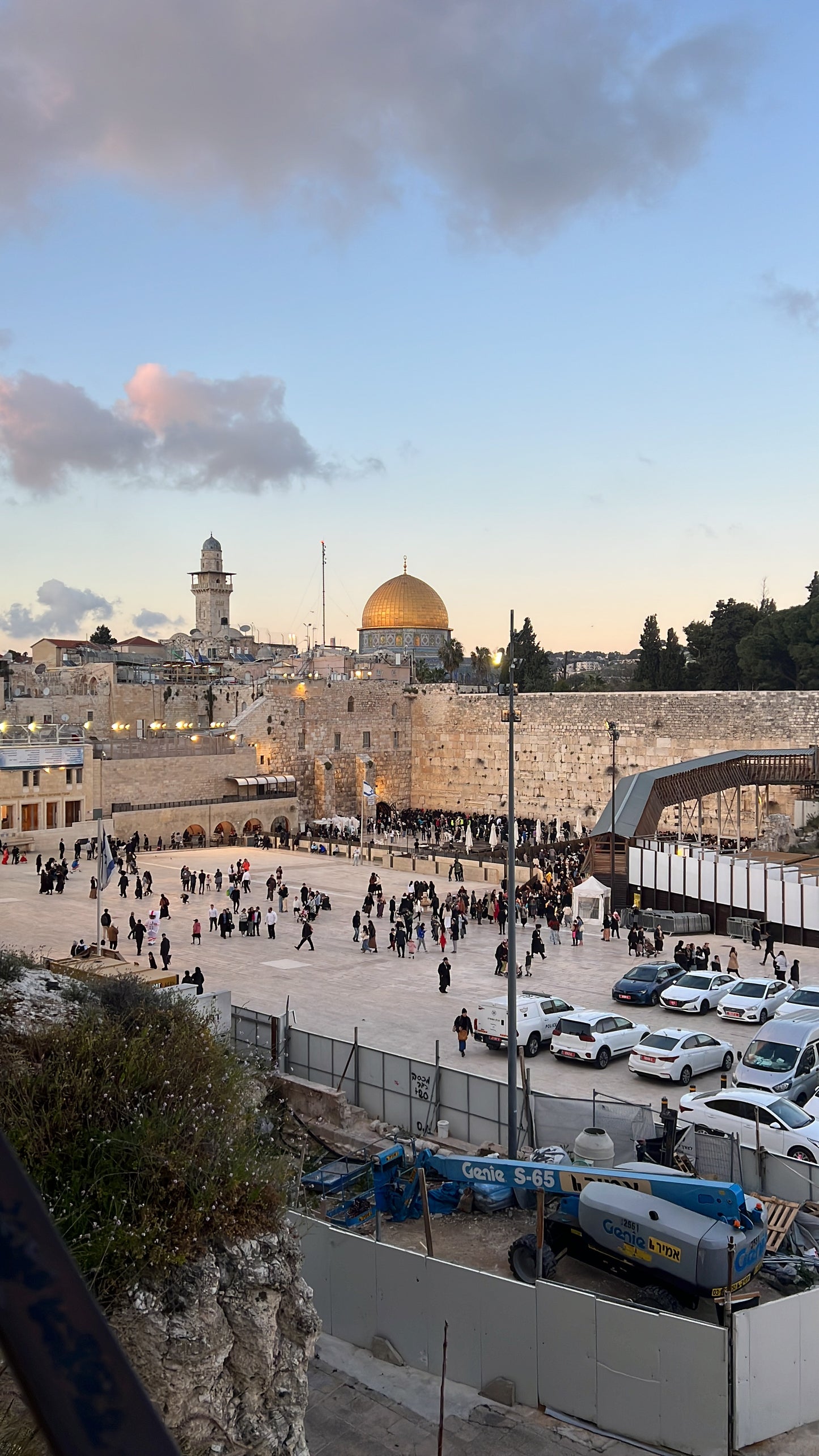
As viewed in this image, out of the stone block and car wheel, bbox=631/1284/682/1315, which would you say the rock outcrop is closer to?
the stone block

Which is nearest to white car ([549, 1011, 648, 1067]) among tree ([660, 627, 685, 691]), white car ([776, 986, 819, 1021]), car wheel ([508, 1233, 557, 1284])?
white car ([776, 986, 819, 1021])

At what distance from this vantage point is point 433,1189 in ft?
31.7

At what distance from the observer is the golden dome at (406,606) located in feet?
258

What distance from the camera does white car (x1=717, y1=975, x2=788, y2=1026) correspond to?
15992 mm

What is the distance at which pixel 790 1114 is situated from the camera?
10883mm

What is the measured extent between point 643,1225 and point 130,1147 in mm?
4042

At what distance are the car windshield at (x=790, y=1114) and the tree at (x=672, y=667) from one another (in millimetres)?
42307

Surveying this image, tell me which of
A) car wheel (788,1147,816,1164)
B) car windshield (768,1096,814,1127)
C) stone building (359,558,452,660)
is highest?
stone building (359,558,452,660)

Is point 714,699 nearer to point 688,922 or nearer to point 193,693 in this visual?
point 688,922

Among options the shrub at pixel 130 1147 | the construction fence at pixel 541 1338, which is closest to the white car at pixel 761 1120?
the construction fence at pixel 541 1338

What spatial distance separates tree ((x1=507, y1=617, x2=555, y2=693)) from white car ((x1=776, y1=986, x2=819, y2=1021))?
4142 cm

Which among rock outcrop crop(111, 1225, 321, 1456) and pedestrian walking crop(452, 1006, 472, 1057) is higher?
rock outcrop crop(111, 1225, 321, 1456)

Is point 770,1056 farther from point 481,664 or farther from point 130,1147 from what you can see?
point 481,664

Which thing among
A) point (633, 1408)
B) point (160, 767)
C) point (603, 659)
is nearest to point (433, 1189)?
point (633, 1408)
